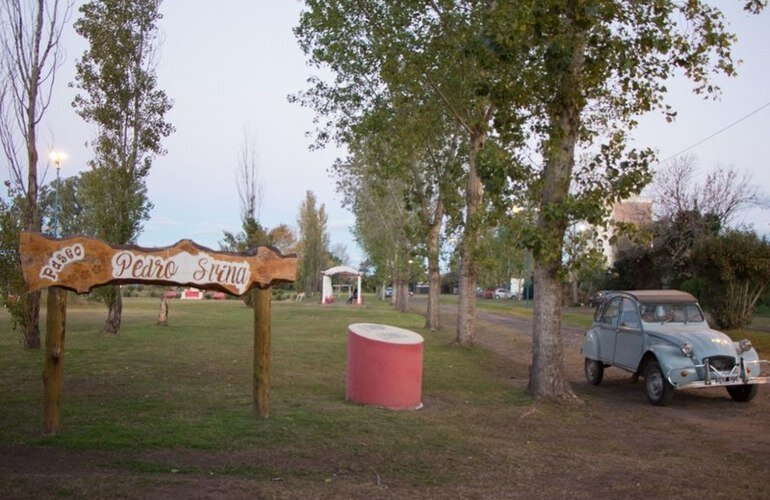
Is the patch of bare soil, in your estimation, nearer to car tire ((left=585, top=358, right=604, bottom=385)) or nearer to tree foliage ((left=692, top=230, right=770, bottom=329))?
car tire ((left=585, top=358, right=604, bottom=385))

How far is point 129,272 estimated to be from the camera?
28.0 ft

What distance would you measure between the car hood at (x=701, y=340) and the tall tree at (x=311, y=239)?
233 ft

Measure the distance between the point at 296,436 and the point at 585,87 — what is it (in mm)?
7401

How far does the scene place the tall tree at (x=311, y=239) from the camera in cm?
8250

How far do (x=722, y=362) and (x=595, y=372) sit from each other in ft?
11.4

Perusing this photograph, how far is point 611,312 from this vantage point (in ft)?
46.5

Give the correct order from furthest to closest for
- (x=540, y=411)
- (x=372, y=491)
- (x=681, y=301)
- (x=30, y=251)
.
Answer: (x=681, y=301) → (x=540, y=411) → (x=30, y=251) → (x=372, y=491)

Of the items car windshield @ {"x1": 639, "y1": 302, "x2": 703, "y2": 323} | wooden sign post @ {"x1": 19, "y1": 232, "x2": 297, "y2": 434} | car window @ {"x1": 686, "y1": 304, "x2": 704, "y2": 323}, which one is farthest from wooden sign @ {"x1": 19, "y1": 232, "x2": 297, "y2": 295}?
car window @ {"x1": 686, "y1": 304, "x2": 704, "y2": 323}

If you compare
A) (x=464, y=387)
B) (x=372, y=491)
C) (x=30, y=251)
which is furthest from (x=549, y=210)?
(x=30, y=251)

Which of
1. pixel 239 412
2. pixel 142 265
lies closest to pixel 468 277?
pixel 239 412

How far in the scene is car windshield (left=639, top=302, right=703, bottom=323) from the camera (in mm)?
13152

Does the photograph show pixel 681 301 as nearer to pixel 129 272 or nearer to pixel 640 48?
pixel 640 48

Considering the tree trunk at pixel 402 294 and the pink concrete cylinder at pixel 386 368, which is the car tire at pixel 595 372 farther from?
the tree trunk at pixel 402 294

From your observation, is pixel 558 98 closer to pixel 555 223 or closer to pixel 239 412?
pixel 555 223
